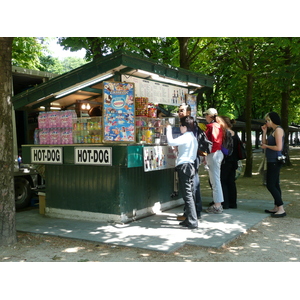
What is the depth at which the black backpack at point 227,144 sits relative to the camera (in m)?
7.72


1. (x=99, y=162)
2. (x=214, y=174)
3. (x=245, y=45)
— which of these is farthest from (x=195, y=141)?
(x=245, y=45)

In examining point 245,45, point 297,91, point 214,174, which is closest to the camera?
point 214,174

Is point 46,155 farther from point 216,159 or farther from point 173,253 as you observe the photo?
point 173,253

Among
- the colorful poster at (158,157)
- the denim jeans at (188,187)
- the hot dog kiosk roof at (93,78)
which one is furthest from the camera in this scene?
the colorful poster at (158,157)

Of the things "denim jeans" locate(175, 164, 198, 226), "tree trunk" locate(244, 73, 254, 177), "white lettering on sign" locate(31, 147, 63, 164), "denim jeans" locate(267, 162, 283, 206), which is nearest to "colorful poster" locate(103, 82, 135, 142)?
"denim jeans" locate(175, 164, 198, 226)

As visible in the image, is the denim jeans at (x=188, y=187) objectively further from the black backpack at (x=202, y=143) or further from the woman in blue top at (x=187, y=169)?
the black backpack at (x=202, y=143)

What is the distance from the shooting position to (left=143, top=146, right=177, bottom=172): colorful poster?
6760 millimetres

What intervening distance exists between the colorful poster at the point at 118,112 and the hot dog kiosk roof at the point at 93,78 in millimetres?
295

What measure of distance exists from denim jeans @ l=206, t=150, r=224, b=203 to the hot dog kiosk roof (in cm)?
176

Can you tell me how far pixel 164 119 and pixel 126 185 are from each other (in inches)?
66.2

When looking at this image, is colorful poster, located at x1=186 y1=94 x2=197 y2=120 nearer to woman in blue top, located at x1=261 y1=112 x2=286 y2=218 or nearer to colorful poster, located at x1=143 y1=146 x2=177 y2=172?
colorful poster, located at x1=143 y1=146 x2=177 y2=172

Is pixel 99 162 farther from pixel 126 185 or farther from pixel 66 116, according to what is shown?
pixel 66 116

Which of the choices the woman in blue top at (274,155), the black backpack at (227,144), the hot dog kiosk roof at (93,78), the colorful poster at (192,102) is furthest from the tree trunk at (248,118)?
the woman in blue top at (274,155)

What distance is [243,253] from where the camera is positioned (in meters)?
5.06
